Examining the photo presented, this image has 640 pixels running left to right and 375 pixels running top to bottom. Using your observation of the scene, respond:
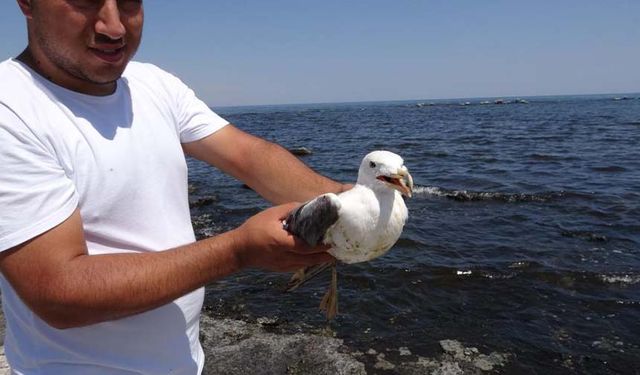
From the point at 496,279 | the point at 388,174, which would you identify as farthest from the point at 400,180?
the point at 496,279

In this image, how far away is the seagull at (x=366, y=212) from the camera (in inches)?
118

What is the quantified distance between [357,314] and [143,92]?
18.2ft

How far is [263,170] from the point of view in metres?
3.35

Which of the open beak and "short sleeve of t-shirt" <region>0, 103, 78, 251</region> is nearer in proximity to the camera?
"short sleeve of t-shirt" <region>0, 103, 78, 251</region>

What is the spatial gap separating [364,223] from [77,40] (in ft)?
6.08

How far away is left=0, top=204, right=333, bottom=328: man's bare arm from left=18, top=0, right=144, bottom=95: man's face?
71 centimetres

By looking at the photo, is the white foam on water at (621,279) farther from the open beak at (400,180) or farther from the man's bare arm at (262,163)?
the man's bare arm at (262,163)

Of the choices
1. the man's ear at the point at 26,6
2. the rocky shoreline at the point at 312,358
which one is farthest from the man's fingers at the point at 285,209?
the rocky shoreline at the point at 312,358

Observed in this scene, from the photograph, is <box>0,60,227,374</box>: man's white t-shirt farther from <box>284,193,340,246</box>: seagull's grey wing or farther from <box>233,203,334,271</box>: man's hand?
<box>284,193,340,246</box>: seagull's grey wing

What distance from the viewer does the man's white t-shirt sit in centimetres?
198

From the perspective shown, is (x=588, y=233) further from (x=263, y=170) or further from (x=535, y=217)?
(x=263, y=170)

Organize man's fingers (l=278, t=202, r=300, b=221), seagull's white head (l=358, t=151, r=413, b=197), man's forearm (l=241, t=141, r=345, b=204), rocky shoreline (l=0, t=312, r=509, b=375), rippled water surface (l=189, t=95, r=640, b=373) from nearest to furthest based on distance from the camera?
1. man's fingers (l=278, t=202, r=300, b=221)
2. seagull's white head (l=358, t=151, r=413, b=197)
3. man's forearm (l=241, t=141, r=345, b=204)
4. rocky shoreline (l=0, t=312, r=509, b=375)
5. rippled water surface (l=189, t=95, r=640, b=373)

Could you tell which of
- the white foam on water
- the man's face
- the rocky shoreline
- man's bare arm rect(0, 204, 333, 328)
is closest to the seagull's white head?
man's bare arm rect(0, 204, 333, 328)

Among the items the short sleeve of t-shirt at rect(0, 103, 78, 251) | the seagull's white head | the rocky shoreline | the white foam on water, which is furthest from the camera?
the white foam on water
